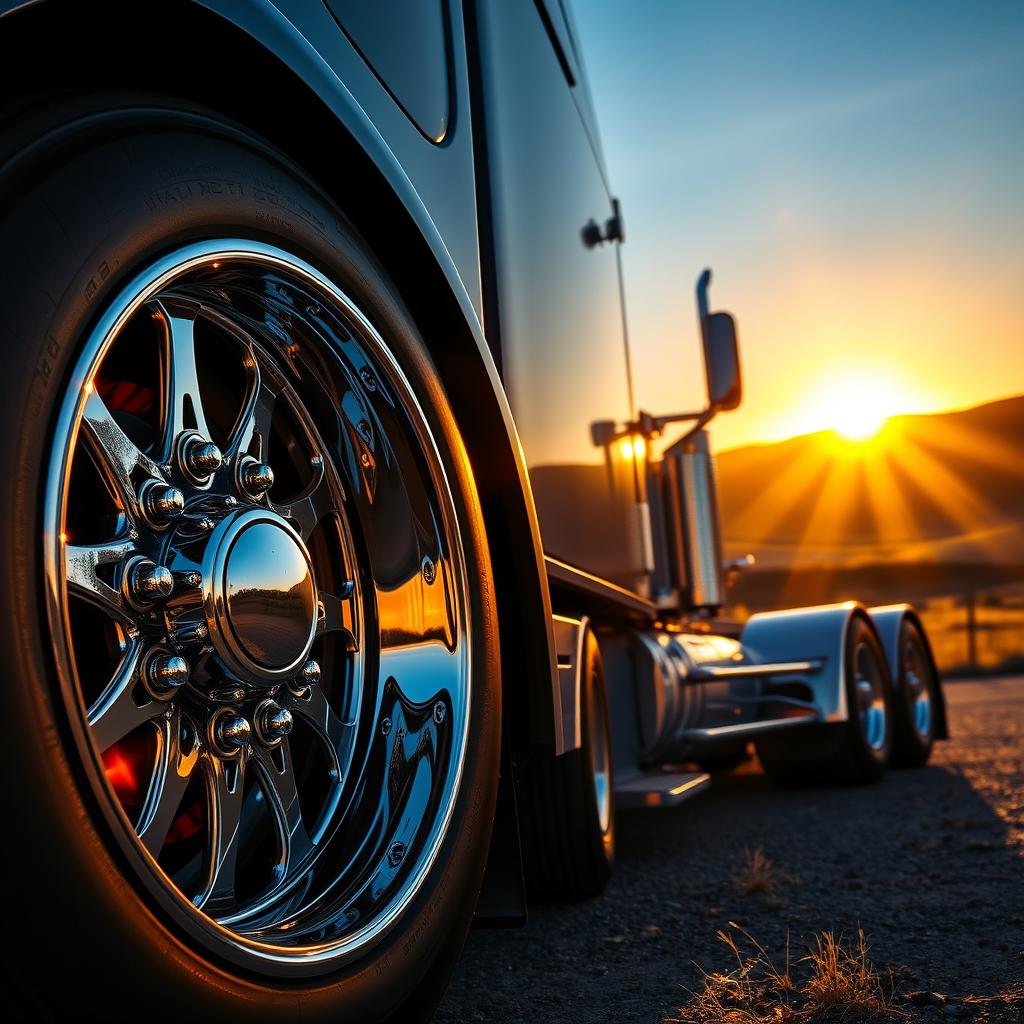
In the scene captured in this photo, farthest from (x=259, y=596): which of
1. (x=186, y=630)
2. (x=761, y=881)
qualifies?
(x=761, y=881)

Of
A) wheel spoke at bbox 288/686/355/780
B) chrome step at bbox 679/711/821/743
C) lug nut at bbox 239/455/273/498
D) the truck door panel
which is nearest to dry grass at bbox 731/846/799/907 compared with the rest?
the truck door panel

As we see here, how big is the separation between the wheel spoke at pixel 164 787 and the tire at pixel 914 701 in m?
5.17

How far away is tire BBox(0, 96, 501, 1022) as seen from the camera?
1.03 metres

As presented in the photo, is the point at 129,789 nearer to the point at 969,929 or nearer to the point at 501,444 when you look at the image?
the point at 501,444

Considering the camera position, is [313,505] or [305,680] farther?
[313,505]

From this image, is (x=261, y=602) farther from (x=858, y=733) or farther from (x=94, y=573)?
(x=858, y=733)

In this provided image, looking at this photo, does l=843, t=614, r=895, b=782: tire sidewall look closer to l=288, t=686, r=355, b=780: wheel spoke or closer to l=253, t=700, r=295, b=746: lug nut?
l=288, t=686, r=355, b=780: wheel spoke

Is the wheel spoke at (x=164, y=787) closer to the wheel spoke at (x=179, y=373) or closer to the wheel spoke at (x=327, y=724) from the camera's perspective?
the wheel spoke at (x=327, y=724)

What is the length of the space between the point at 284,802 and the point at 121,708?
0.40 metres

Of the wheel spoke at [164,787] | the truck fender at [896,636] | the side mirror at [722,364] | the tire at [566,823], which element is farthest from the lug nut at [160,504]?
the truck fender at [896,636]

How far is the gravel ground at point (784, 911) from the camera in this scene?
210 centimetres

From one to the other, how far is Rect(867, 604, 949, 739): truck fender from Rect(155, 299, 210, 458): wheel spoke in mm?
5053

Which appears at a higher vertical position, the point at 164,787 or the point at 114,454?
the point at 114,454

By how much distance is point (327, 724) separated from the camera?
180cm
